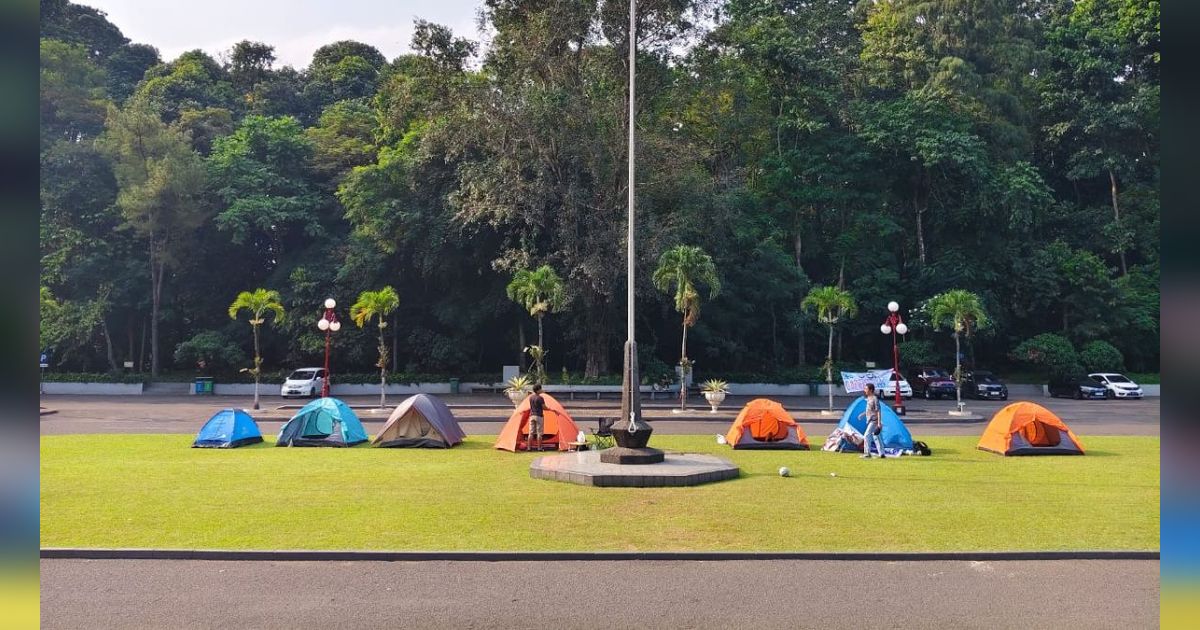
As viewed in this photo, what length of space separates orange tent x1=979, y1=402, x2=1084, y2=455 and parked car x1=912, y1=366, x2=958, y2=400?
72.2 ft

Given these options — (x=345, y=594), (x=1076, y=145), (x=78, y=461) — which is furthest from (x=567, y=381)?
(x=1076, y=145)

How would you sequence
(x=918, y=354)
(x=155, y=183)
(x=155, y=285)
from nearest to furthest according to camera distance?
(x=155, y=183) < (x=918, y=354) < (x=155, y=285)

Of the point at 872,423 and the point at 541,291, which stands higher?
the point at 541,291

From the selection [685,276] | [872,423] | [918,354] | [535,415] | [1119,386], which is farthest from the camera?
[918,354]

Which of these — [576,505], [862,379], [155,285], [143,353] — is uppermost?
[155,285]

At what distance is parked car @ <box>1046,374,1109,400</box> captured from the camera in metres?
41.9

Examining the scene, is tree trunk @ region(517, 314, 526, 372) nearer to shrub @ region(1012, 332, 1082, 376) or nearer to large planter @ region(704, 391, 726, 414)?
large planter @ region(704, 391, 726, 414)

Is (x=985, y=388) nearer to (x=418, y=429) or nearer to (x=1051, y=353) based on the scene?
(x=1051, y=353)

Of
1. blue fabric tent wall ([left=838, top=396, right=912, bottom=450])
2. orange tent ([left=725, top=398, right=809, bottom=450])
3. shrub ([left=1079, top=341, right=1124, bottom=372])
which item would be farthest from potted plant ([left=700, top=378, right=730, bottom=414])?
shrub ([left=1079, top=341, right=1124, bottom=372])

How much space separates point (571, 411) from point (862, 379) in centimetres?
1450

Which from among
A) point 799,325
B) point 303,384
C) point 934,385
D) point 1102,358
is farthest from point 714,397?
point 1102,358

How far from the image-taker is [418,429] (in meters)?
21.3

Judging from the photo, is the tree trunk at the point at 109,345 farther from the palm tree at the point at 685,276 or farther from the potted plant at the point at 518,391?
the palm tree at the point at 685,276

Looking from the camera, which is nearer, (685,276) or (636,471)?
(636,471)
